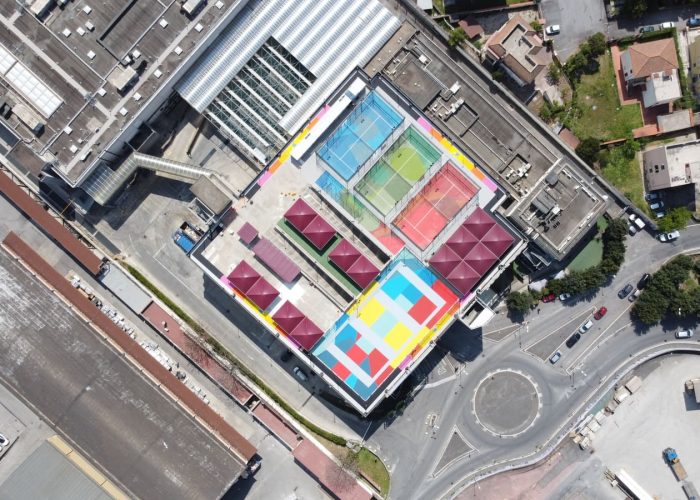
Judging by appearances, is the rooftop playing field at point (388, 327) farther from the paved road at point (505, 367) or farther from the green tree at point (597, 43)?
the green tree at point (597, 43)

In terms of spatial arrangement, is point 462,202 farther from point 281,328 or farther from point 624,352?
point 624,352

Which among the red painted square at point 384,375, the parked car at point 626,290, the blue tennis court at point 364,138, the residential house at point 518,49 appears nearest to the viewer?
the blue tennis court at point 364,138

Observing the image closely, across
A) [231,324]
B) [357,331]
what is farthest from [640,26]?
[231,324]

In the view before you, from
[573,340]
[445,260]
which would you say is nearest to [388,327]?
[445,260]

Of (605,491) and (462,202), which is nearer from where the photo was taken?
(462,202)

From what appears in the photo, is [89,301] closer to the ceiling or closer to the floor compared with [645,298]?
closer to the floor

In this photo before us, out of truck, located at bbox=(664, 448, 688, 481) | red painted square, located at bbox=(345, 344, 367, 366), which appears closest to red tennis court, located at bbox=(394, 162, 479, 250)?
red painted square, located at bbox=(345, 344, 367, 366)

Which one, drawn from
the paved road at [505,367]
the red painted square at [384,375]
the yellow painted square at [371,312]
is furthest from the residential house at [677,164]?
the red painted square at [384,375]
